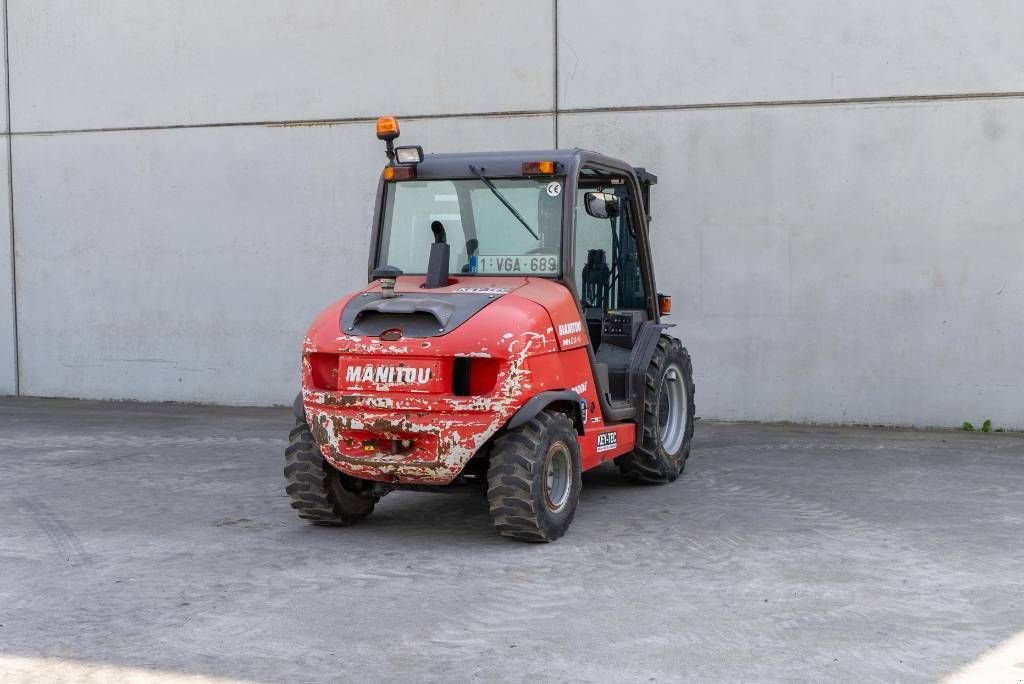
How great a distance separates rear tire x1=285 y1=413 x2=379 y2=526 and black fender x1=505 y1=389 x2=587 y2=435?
3.80 ft

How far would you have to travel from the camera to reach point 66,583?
588 centimetres

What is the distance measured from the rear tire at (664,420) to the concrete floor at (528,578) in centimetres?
18

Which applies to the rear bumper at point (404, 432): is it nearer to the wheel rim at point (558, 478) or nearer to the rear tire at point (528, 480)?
the rear tire at point (528, 480)

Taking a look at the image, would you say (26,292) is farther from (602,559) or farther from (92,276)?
(602,559)

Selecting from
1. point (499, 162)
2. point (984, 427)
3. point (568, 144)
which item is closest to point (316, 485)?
point (499, 162)

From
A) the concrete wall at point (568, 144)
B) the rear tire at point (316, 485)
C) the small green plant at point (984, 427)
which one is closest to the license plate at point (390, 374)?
the rear tire at point (316, 485)

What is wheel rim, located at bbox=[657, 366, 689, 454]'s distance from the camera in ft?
27.7

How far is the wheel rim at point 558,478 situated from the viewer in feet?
21.7

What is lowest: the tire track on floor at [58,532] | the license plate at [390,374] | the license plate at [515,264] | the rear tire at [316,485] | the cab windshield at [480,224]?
the tire track on floor at [58,532]

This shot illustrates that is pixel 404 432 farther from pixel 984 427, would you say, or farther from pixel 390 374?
pixel 984 427

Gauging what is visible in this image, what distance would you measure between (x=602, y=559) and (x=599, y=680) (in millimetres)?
1795

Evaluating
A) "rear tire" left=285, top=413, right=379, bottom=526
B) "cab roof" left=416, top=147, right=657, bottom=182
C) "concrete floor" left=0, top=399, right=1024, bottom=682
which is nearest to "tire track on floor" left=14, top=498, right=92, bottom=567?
"concrete floor" left=0, top=399, right=1024, bottom=682

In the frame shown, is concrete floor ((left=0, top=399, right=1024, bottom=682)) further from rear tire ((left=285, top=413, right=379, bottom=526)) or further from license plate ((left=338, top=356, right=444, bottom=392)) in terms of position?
license plate ((left=338, top=356, right=444, bottom=392))

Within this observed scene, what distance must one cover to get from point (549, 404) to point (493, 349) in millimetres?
620
